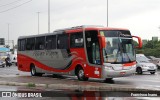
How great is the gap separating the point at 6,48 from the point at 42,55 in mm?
69566

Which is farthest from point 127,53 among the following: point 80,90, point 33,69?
point 33,69

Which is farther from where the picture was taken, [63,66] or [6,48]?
[6,48]

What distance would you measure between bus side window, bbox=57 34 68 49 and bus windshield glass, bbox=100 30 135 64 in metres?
3.86

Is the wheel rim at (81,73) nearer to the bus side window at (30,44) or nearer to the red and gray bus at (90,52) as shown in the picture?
the red and gray bus at (90,52)

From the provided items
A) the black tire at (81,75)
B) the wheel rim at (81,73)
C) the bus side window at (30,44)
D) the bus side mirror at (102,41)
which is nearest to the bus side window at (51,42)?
the bus side window at (30,44)

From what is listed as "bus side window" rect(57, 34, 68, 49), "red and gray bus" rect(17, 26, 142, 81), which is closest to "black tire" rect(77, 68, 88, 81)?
"red and gray bus" rect(17, 26, 142, 81)

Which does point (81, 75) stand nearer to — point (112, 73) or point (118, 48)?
point (112, 73)

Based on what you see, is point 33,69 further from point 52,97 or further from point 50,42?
point 52,97

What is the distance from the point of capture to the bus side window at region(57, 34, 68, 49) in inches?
973

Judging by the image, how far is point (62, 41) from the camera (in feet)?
82.6

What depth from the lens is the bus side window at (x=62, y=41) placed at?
24.7 metres

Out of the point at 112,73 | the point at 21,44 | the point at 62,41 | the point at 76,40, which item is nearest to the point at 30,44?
the point at 21,44

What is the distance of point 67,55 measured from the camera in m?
24.6

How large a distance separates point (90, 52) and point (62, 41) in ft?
12.1
